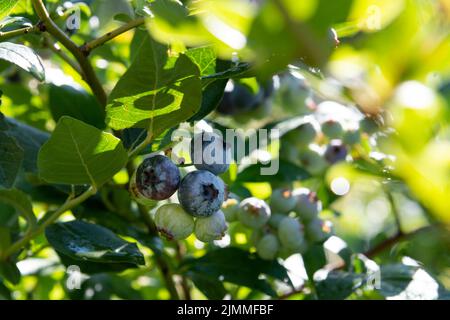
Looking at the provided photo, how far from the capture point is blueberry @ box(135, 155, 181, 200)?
32.8 inches

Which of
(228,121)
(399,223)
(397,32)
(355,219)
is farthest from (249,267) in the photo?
(397,32)

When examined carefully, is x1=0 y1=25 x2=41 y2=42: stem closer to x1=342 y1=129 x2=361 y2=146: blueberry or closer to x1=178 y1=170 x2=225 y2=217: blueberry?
x1=178 y1=170 x2=225 y2=217: blueberry

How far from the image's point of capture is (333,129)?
145 centimetres

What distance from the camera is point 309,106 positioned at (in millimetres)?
1665

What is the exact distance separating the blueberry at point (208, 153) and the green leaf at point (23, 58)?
0.21 m

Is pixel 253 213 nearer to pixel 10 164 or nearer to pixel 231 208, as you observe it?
pixel 231 208

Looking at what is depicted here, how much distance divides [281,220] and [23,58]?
635 mm

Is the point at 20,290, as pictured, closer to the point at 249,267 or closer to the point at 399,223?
the point at 249,267

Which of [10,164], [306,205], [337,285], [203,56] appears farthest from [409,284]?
[10,164]

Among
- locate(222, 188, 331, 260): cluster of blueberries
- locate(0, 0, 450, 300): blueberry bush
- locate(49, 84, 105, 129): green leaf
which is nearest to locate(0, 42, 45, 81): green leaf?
locate(0, 0, 450, 300): blueberry bush

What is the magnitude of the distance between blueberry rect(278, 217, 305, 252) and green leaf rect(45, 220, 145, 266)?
12.8 inches

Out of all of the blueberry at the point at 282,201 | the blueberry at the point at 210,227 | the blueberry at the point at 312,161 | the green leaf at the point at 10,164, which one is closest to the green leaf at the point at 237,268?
the blueberry at the point at 282,201

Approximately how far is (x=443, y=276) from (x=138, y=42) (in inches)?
29.4
